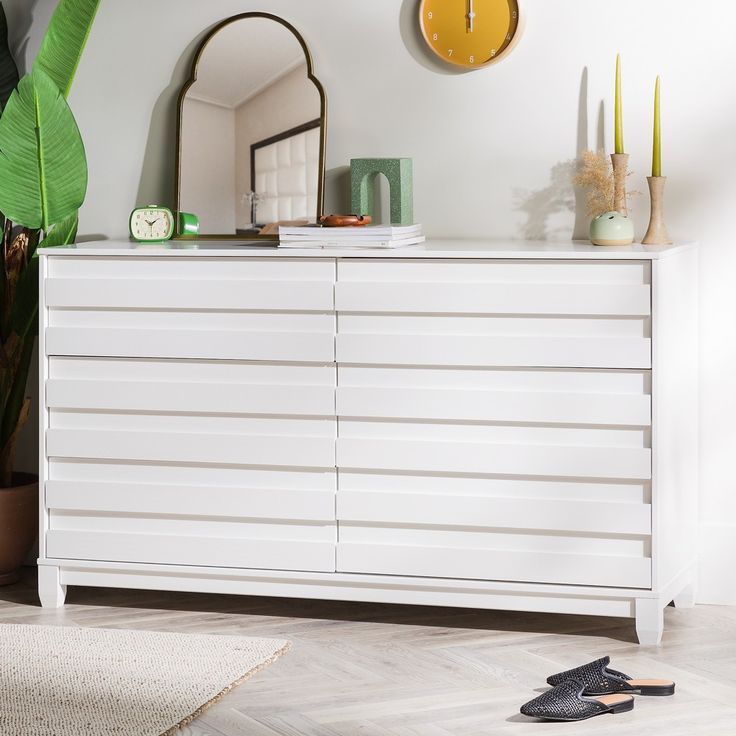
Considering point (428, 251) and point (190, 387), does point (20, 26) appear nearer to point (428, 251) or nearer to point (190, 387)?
point (190, 387)

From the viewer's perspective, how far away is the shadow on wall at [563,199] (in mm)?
3168

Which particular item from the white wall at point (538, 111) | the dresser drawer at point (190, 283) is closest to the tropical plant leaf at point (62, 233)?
the dresser drawer at point (190, 283)

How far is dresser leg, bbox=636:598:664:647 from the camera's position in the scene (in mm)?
Answer: 2766

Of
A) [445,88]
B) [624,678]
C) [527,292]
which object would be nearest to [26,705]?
[624,678]

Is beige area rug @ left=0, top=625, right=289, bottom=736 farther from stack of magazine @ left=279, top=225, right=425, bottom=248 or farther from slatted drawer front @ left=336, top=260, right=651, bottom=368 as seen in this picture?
stack of magazine @ left=279, top=225, right=425, bottom=248

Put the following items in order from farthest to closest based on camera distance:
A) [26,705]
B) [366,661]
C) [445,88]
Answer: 1. [445,88]
2. [366,661]
3. [26,705]

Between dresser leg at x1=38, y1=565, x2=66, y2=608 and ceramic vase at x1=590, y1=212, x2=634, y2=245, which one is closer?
ceramic vase at x1=590, y1=212, x2=634, y2=245

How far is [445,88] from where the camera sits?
10.7 ft

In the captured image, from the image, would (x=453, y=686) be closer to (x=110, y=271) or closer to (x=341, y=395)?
(x=341, y=395)

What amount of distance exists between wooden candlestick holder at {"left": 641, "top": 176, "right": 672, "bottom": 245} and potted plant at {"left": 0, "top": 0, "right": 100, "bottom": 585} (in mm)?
1536

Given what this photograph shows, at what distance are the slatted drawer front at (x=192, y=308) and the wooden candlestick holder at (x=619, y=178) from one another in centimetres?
80

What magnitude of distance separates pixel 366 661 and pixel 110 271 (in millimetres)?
1167

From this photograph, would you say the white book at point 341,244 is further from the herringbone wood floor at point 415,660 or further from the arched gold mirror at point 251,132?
the herringbone wood floor at point 415,660

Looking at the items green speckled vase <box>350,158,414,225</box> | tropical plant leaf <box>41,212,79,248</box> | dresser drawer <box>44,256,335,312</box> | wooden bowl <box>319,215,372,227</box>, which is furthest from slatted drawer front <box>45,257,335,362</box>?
green speckled vase <box>350,158,414,225</box>
